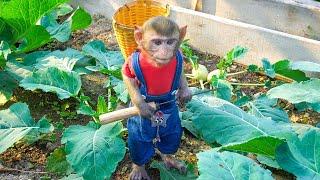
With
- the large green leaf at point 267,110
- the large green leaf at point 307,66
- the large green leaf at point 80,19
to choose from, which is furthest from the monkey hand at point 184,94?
the large green leaf at point 80,19

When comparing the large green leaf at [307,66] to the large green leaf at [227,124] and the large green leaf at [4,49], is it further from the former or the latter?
the large green leaf at [4,49]

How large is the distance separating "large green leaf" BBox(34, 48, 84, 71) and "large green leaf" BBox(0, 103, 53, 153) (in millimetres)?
511

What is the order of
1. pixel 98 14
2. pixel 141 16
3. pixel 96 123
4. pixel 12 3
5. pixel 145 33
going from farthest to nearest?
1. pixel 98 14
2. pixel 141 16
3. pixel 12 3
4. pixel 96 123
5. pixel 145 33

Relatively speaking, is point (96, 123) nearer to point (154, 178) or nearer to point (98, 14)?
point (154, 178)

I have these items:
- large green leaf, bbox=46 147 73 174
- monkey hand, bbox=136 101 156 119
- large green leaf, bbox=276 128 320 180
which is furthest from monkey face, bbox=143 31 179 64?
large green leaf, bbox=46 147 73 174

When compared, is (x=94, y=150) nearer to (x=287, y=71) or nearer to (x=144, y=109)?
(x=144, y=109)

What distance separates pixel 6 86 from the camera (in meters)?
4.23

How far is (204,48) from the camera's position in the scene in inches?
198

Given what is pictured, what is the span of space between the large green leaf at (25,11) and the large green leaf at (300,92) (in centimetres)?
165

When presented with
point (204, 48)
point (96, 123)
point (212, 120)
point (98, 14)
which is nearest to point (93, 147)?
point (96, 123)

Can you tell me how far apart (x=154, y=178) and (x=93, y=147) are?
50 centimetres

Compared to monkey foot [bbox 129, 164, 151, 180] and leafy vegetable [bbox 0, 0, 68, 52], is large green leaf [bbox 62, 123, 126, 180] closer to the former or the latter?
monkey foot [bbox 129, 164, 151, 180]

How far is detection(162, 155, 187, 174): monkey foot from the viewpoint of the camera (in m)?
3.66

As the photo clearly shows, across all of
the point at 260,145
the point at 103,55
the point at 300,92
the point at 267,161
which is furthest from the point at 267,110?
the point at 103,55
